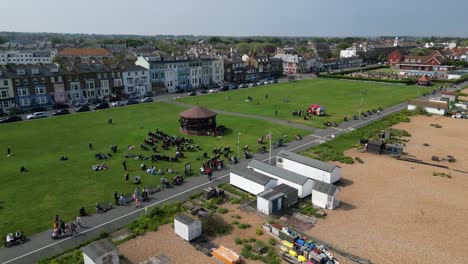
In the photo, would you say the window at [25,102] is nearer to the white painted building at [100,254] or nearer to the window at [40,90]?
the window at [40,90]

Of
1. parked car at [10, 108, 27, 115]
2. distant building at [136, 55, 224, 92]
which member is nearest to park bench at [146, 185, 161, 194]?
parked car at [10, 108, 27, 115]

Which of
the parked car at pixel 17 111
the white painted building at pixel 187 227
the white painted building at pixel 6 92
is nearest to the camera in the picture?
the white painted building at pixel 187 227

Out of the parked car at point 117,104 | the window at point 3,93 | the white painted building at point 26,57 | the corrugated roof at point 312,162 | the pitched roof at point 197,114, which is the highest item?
the white painted building at point 26,57

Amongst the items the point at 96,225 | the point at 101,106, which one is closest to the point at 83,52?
the point at 101,106

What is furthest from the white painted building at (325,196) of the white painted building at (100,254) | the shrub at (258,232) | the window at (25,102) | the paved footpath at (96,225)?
the window at (25,102)

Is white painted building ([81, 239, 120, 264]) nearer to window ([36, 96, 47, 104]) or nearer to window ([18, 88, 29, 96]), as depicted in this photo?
window ([18, 88, 29, 96])

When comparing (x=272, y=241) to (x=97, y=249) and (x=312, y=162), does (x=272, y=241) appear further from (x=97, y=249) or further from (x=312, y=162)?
(x=312, y=162)
